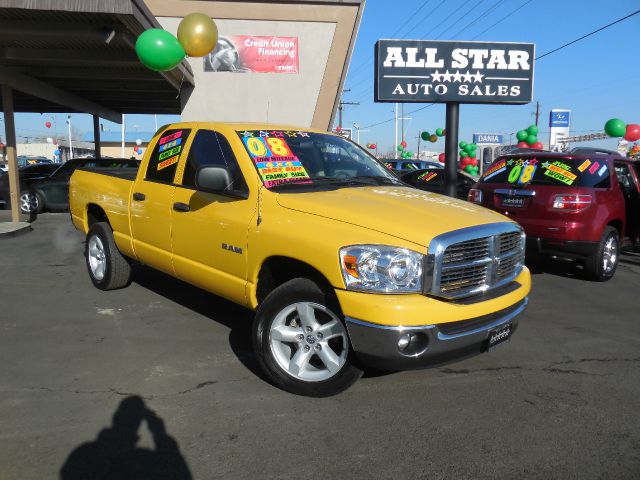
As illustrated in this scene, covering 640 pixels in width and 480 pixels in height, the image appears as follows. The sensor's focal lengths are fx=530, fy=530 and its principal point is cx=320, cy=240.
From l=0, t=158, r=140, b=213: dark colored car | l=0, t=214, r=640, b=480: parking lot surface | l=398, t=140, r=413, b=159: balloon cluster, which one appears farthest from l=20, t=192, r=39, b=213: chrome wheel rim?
l=398, t=140, r=413, b=159: balloon cluster

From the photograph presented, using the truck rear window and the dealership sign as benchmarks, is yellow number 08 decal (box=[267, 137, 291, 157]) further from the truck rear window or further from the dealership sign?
the dealership sign

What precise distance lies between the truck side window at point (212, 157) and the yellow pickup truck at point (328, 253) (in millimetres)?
14

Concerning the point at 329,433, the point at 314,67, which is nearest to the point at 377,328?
the point at 329,433

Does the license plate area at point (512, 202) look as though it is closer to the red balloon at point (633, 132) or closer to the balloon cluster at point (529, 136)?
the red balloon at point (633, 132)

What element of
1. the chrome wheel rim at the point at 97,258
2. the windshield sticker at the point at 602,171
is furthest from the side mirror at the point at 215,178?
the windshield sticker at the point at 602,171

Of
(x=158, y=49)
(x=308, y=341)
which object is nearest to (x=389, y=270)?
(x=308, y=341)

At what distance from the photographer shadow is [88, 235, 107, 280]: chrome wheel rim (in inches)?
130

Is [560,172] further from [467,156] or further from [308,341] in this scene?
[467,156]

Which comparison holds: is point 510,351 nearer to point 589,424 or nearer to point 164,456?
point 589,424

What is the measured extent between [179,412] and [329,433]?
978 mm

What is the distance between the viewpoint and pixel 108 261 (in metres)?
6.02

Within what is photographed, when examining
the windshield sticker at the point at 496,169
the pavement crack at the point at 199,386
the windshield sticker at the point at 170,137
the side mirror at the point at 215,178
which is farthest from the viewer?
the windshield sticker at the point at 496,169

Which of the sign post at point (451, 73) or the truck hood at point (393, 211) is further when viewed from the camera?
the sign post at point (451, 73)

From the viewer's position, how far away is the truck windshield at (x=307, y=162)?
406 centimetres
